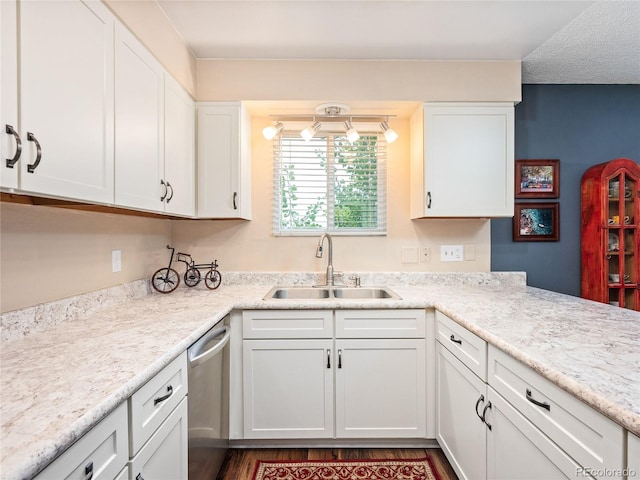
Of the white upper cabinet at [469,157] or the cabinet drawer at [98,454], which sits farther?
the white upper cabinet at [469,157]

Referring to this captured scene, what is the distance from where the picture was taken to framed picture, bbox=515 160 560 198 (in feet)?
7.90

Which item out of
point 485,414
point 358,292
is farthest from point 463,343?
point 358,292

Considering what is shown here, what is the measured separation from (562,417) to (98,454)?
1149 mm

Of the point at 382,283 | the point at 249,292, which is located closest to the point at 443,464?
the point at 382,283

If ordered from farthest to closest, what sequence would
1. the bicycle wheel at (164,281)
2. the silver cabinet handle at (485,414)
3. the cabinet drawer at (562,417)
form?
the bicycle wheel at (164,281) < the silver cabinet handle at (485,414) < the cabinet drawer at (562,417)

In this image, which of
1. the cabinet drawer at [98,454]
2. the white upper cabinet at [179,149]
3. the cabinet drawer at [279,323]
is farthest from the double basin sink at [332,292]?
the cabinet drawer at [98,454]

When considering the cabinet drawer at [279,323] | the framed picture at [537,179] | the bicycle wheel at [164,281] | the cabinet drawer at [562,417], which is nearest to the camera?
the cabinet drawer at [562,417]

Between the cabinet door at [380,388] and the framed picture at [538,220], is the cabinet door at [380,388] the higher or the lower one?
the lower one

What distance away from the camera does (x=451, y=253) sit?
2.44m

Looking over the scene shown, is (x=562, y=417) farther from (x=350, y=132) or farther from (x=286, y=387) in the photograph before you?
(x=350, y=132)

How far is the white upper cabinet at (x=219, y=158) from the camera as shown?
2.13m

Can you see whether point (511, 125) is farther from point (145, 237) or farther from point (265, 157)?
point (145, 237)

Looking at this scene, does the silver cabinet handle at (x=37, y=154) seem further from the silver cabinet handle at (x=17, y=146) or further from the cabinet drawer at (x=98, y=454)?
Result: the cabinet drawer at (x=98, y=454)

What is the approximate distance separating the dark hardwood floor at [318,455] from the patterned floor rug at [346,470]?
0.04 m
